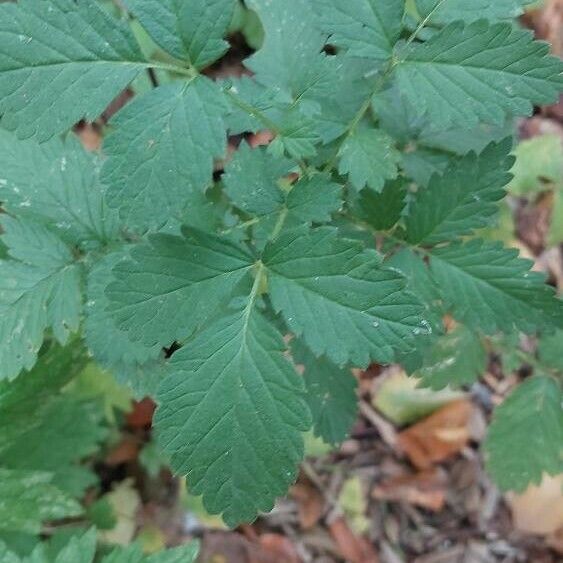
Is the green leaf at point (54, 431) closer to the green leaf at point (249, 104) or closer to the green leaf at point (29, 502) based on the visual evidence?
the green leaf at point (29, 502)

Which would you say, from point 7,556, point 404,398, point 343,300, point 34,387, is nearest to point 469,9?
point 343,300

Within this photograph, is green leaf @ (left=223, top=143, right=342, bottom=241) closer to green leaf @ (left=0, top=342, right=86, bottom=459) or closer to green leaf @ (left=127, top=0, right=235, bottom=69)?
green leaf @ (left=127, top=0, right=235, bottom=69)

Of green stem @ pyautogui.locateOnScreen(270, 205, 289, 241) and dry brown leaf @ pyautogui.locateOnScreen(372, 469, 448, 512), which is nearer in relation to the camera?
green stem @ pyautogui.locateOnScreen(270, 205, 289, 241)

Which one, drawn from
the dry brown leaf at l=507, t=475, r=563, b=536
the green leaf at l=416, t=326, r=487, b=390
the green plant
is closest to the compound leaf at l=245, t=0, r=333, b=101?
the green plant

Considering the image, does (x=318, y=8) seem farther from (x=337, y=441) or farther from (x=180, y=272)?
(x=337, y=441)

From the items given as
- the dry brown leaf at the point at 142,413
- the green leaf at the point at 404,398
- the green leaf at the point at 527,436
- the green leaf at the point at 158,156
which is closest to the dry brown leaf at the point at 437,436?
the green leaf at the point at 404,398

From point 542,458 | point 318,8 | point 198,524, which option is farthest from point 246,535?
point 318,8
